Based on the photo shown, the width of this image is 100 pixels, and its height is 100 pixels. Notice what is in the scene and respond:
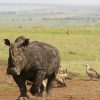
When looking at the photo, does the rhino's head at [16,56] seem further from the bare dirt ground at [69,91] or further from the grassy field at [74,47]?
the grassy field at [74,47]

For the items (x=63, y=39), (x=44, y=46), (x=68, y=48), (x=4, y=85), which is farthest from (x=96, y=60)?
(x=44, y=46)

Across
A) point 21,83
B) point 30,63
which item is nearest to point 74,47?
point 21,83

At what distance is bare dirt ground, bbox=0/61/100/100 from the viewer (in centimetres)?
1475

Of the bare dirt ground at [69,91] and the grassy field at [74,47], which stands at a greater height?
the bare dirt ground at [69,91]

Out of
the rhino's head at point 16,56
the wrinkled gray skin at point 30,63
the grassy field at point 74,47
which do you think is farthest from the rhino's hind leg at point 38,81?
the grassy field at point 74,47

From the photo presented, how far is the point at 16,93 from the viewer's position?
16.9 m

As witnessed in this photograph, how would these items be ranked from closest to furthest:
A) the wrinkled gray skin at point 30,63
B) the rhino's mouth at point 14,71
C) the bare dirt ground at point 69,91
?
the rhino's mouth at point 14,71
the wrinkled gray skin at point 30,63
the bare dirt ground at point 69,91

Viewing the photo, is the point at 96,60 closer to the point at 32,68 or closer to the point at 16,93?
the point at 16,93

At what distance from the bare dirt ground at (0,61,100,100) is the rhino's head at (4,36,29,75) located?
61.4 inches

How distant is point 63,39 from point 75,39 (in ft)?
3.39

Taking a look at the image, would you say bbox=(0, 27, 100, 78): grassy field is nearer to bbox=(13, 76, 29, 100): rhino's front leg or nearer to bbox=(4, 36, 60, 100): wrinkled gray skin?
bbox=(4, 36, 60, 100): wrinkled gray skin

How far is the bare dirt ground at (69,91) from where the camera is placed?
14.8 m

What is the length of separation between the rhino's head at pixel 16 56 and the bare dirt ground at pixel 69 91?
5.12 ft

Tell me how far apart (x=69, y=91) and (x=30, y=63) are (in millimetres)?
4700
